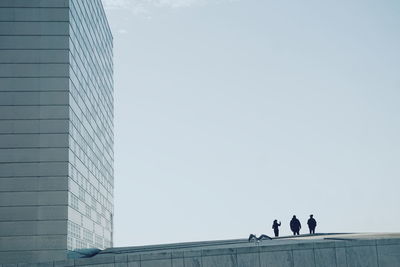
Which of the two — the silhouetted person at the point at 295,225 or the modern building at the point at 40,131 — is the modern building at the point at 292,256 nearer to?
the silhouetted person at the point at 295,225

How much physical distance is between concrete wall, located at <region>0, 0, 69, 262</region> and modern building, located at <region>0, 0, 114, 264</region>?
8 centimetres

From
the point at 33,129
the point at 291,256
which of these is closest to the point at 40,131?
the point at 33,129

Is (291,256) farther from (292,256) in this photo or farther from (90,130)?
(90,130)

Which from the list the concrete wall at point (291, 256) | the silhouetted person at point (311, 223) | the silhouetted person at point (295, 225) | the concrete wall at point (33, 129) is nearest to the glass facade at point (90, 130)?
the concrete wall at point (33, 129)

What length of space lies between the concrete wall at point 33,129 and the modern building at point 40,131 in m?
0.08

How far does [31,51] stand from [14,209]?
42.8ft

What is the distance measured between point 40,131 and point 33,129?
581mm

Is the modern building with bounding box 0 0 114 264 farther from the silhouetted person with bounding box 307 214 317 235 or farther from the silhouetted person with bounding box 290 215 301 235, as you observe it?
the silhouetted person with bounding box 307 214 317 235

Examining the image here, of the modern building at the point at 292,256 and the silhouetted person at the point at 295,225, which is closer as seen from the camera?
the modern building at the point at 292,256

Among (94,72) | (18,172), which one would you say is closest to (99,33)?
(94,72)

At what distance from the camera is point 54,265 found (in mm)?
31578

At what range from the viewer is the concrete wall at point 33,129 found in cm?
5056

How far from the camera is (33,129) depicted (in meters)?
52.0

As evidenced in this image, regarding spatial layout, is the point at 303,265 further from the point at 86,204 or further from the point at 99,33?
the point at 99,33
